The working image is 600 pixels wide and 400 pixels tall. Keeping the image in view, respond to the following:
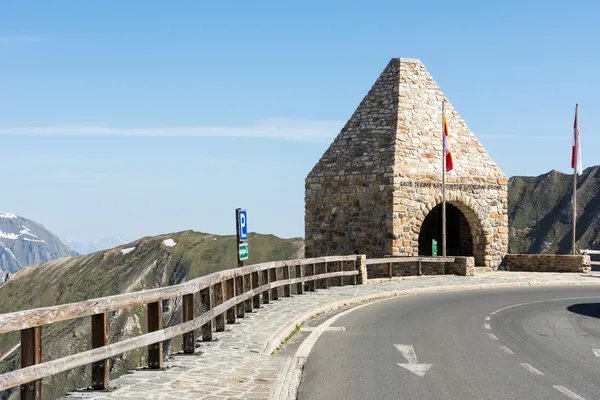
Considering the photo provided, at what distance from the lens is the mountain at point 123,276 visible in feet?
390

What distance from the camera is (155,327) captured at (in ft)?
32.7

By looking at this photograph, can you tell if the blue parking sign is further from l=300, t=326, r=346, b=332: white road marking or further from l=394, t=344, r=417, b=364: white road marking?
l=394, t=344, r=417, b=364: white road marking

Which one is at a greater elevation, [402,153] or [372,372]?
[402,153]

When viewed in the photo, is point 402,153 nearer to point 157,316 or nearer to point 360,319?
point 360,319

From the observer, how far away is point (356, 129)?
37.8 m

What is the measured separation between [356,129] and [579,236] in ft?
305

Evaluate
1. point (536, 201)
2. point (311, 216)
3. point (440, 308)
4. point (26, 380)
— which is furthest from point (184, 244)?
point (26, 380)

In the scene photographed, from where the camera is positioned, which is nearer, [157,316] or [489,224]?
[157,316]

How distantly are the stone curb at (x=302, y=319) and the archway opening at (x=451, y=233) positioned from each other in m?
9.19

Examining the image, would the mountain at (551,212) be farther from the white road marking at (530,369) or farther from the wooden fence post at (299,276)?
the white road marking at (530,369)

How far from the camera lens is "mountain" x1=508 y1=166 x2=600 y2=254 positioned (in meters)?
121

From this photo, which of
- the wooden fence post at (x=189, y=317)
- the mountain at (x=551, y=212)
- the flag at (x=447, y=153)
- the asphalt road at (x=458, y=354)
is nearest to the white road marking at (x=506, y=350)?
the asphalt road at (x=458, y=354)

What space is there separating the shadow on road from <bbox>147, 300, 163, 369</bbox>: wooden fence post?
1216 cm

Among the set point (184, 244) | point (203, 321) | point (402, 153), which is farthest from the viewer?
point (184, 244)
